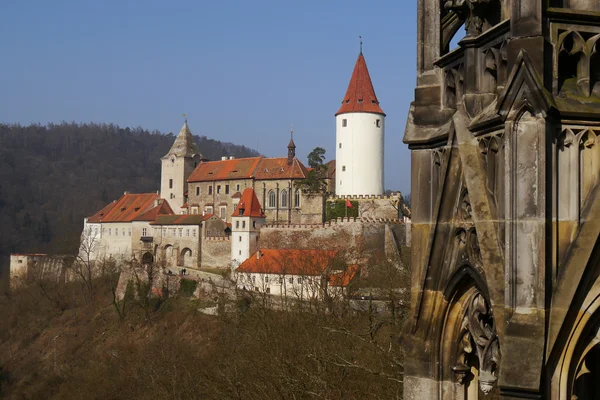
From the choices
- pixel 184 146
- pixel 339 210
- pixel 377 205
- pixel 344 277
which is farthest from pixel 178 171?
pixel 344 277

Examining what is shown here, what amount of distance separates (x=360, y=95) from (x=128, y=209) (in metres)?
30.0

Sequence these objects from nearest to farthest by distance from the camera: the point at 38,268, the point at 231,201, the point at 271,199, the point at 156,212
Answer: the point at 271,199 → the point at 231,201 → the point at 156,212 → the point at 38,268

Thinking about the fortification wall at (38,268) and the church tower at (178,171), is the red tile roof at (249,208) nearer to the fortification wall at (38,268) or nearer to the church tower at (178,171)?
the church tower at (178,171)

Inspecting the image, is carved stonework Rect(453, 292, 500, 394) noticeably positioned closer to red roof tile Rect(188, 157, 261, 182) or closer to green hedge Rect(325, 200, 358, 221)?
green hedge Rect(325, 200, 358, 221)

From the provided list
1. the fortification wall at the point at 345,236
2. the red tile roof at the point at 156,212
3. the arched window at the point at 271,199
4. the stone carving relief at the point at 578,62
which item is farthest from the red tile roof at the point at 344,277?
the stone carving relief at the point at 578,62

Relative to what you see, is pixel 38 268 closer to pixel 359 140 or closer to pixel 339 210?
pixel 339 210

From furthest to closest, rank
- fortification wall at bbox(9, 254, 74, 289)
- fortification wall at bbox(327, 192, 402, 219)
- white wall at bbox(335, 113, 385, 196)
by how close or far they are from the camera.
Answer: fortification wall at bbox(9, 254, 74, 289)
white wall at bbox(335, 113, 385, 196)
fortification wall at bbox(327, 192, 402, 219)

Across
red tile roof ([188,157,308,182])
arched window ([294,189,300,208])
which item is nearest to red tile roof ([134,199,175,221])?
red tile roof ([188,157,308,182])

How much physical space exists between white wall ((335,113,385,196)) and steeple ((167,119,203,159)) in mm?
23140

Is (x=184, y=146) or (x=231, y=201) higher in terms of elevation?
(x=184, y=146)

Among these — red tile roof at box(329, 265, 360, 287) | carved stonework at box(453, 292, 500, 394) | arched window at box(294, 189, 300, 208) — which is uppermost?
arched window at box(294, 189, 300, 208)

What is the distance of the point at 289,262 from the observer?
59844mm

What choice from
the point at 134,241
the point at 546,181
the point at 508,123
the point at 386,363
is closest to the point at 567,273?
the point at 546,181

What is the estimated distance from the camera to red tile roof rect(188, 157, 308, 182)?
79.8 meters
